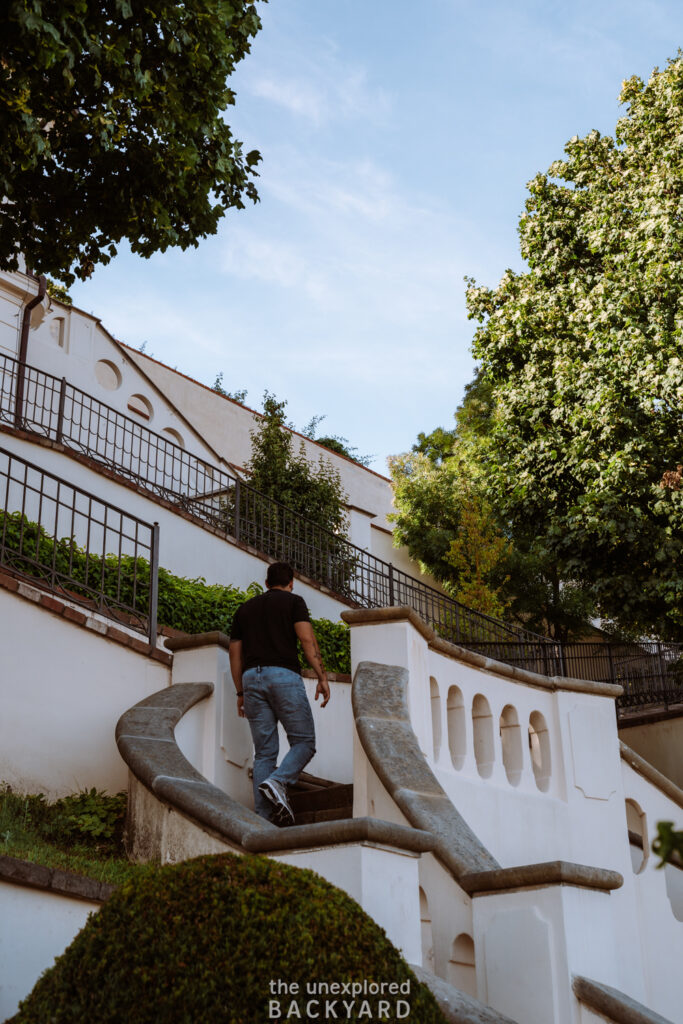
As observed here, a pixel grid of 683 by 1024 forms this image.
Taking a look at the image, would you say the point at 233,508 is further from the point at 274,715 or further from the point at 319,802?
the point at 274,715

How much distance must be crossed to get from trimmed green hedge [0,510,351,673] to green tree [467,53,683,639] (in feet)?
17.3

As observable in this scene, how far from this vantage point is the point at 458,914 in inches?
205

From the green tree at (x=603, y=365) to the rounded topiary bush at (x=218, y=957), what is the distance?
43.8 feet

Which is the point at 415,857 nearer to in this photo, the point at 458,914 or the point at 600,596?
the point at 458,914

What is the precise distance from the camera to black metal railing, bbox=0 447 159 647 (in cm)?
895

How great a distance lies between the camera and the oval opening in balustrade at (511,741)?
809 cm

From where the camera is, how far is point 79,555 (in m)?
10.9

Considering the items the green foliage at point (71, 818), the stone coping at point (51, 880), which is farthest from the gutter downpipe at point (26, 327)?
the stone coping at point (51, 880)

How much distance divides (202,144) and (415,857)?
647cm

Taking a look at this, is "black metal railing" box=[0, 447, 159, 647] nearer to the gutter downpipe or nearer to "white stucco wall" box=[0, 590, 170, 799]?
"white stucco wall" box=[0, 590, 170, 799]

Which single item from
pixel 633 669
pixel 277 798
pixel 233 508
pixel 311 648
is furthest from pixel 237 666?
pixel 633 669

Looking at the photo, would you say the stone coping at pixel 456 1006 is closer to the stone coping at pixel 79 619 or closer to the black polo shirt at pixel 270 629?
the black polo shirt at pixel 270 629

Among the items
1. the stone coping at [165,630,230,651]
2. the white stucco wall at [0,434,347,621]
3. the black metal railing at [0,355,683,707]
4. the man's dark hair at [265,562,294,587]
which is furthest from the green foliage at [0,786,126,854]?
the black metal railing at [0,355,683,707]

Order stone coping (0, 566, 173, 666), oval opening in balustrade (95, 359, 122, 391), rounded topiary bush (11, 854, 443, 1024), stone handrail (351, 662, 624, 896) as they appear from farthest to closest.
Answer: oval opening in balustrade (95, 359, 122, 391), stone coping (0, 566, 173, 666), stone handrail (351, 662, 624, 896), rounded topiary bush (11, 854, 443, 1024)
